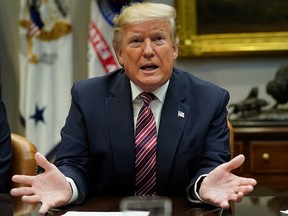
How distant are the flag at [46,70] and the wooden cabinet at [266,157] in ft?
5.19

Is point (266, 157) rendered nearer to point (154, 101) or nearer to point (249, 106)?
point (249, 106)

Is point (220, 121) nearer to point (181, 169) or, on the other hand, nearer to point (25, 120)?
point (181, 169)

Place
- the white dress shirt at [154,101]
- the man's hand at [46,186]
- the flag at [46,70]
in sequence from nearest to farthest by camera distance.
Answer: the man's hand at [46,186] < the white dress shirt at [154,101] < the flag at [46,70]

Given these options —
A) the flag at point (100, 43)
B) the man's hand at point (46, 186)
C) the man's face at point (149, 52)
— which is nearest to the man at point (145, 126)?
the man's face at point (149, 52)

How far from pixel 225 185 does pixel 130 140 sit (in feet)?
1.71

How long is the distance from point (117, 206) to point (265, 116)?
7.73ft

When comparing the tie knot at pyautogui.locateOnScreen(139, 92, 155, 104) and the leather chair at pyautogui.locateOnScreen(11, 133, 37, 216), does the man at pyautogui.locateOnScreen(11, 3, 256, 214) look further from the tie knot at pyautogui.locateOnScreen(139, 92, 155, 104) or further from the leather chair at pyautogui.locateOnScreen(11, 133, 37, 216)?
the leather chair at pyautogui.locateOnScreen(11, 133, 37, 216)

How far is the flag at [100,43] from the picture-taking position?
181 inches

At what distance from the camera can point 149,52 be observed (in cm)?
231

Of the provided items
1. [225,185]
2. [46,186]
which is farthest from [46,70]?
[225,185]

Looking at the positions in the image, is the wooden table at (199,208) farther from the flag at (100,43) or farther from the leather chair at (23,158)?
the flag at (100,43)

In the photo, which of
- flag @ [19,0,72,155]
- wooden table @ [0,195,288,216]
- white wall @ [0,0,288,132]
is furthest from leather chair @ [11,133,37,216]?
white wall @ [0,0,288,132]

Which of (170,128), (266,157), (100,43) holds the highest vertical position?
(100,43)

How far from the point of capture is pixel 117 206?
1956 millimetres
